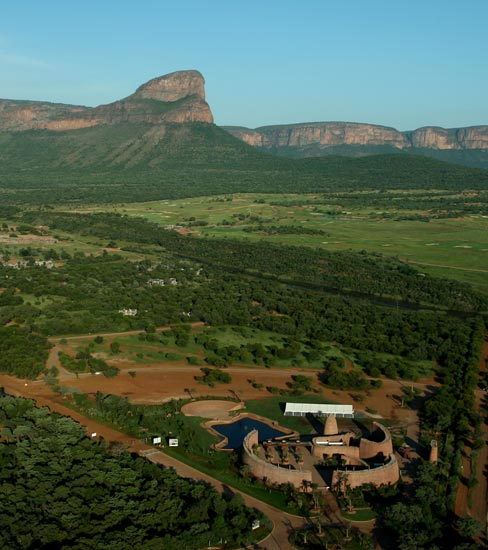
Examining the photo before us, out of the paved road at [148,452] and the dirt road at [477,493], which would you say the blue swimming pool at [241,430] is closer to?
the paved road at [148,452]

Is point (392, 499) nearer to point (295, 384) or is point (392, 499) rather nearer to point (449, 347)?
point (295, 384)

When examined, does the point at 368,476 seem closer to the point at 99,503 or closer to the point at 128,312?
the point at 99,503

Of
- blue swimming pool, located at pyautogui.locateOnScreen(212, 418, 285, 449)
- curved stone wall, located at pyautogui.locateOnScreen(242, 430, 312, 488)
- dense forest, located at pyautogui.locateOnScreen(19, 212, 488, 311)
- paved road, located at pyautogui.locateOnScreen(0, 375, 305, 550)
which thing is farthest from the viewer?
dense forest, located at pyautogui.locateOnScreen(19, 212, 488, 311)

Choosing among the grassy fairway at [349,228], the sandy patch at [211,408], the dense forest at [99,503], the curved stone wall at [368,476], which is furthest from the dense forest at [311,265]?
the dense forest at [99,503]

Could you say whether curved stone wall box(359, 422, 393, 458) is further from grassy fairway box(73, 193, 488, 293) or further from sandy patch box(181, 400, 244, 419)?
grassy fairway box(73, 193, 488, 293)

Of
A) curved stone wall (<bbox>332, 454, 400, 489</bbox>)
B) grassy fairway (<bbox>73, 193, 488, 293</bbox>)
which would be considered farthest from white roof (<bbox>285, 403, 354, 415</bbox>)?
grassy fairway (<bbox>73, 193, 488, 293</bbox>)

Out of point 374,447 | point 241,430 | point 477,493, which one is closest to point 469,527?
point 477,493

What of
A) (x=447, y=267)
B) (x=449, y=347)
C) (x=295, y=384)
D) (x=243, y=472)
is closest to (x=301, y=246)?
(x=447, y=267)
